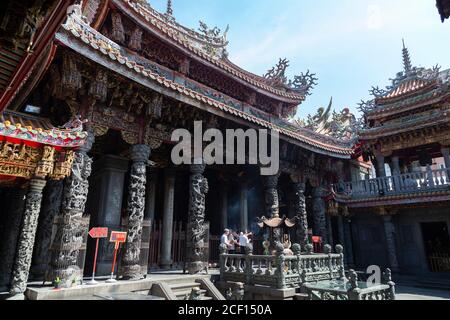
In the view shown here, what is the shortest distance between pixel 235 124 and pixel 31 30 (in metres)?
7.90

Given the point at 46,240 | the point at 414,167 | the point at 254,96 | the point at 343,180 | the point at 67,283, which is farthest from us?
the point at 414,167

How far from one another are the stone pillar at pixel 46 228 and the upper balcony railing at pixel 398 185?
41.5ft

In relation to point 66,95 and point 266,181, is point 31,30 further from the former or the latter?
point 266,181

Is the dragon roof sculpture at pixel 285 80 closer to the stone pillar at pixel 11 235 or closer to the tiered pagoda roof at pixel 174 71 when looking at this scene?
the tiered pagoda roof at pixel 174 71

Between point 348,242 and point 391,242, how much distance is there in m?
2.21

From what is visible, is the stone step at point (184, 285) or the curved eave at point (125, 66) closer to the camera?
the curved eave at point (125, 66)

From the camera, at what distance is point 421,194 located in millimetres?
12289

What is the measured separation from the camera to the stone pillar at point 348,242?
48.1 feet

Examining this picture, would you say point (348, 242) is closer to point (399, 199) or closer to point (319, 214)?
point (319, 214)

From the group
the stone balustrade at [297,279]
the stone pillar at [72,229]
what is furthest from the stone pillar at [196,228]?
the stone pillar at [72,229]

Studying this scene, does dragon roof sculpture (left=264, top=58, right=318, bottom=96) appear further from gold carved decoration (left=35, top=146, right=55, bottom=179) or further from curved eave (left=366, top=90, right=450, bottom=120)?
gold carved decoration (left=35, top=146, right=55, bottom=179)

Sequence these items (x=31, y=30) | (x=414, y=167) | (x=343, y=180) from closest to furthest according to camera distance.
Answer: (x=31, y=30) → (x=343, y=180) → (x=414, y=167)

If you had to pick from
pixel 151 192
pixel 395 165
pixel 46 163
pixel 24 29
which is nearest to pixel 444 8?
pixel 24 29
